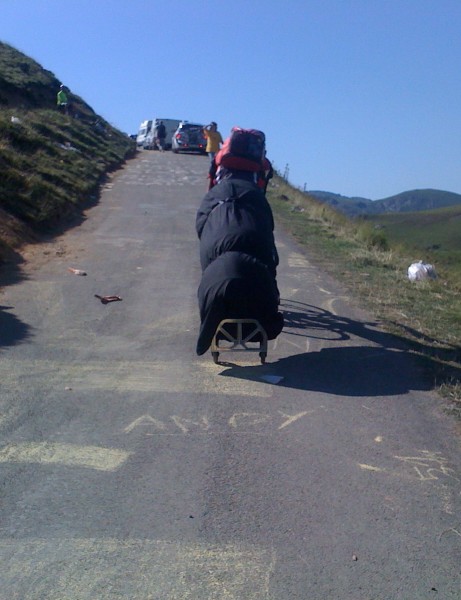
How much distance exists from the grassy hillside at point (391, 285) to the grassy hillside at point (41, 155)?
5.30 m

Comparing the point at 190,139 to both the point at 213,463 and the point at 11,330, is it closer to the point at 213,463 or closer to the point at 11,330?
the point at 11,330

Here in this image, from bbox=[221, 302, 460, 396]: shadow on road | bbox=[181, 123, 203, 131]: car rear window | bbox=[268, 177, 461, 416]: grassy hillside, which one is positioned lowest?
bbox=[221, 302, 460, 396]: shadow on road

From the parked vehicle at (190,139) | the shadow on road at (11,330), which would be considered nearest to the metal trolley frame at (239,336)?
the shadow on road at (11,330)

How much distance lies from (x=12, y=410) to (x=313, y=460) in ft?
8.17

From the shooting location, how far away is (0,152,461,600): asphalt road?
14.2ft

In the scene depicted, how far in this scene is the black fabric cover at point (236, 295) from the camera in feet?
25.3

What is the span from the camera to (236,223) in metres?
8.22

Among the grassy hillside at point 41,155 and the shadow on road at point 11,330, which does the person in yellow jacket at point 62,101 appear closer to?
the grassy hillside at point 41,155

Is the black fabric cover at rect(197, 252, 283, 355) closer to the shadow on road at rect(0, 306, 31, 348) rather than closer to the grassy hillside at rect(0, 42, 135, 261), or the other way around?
the shadow on road at rect(0, 306, 31, 348)

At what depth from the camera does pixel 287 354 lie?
334 inches

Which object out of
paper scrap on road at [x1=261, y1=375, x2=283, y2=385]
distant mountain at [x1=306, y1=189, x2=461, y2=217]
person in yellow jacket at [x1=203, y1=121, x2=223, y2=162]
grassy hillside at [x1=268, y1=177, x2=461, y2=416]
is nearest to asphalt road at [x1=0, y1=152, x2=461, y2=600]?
paper scrap on road at [x1=261, y1=375, x2=283, y2=385]

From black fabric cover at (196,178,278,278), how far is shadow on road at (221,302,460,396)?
3.51 ft

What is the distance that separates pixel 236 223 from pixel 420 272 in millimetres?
6754

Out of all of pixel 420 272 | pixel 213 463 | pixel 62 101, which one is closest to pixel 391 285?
pixel 420 272
